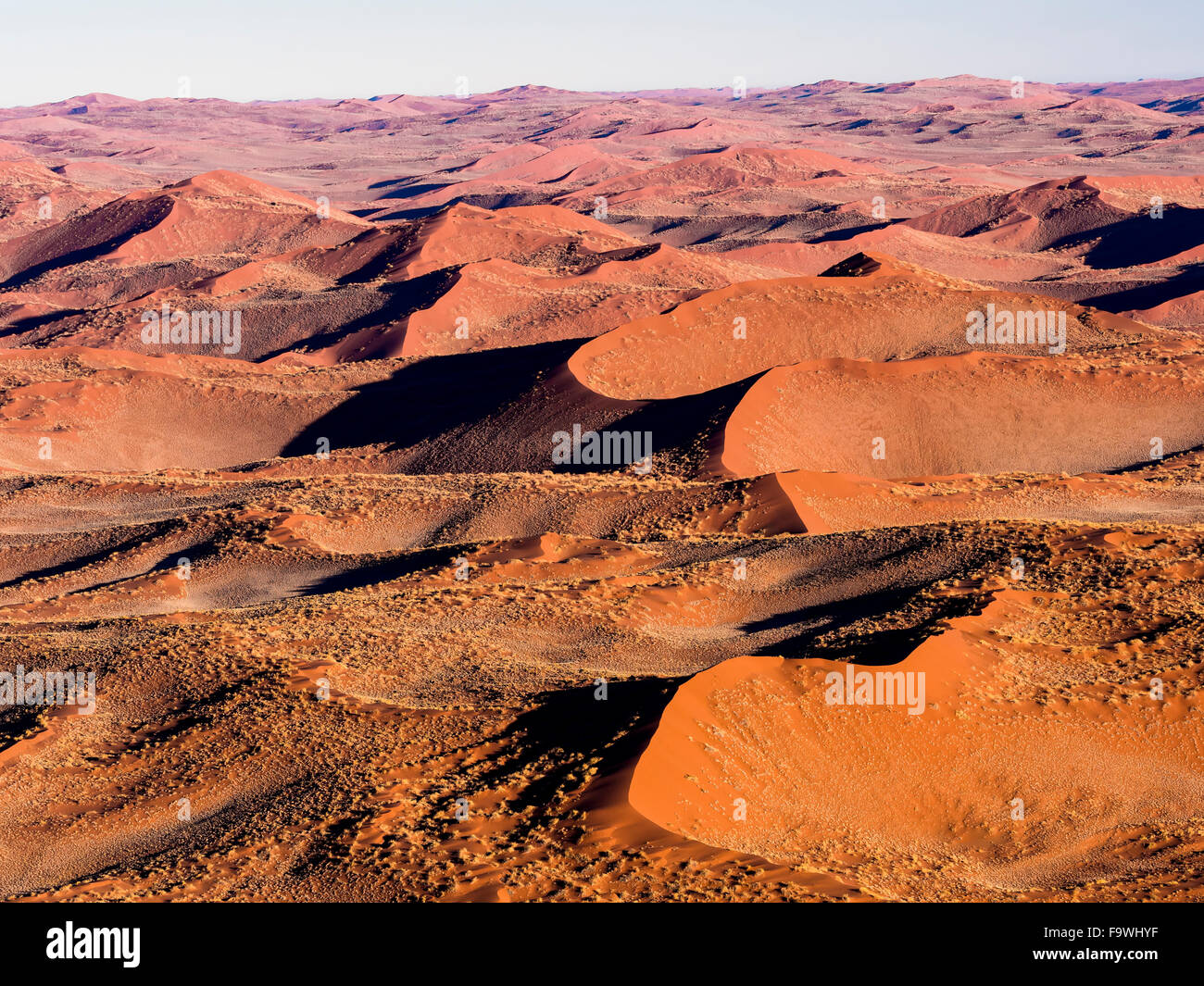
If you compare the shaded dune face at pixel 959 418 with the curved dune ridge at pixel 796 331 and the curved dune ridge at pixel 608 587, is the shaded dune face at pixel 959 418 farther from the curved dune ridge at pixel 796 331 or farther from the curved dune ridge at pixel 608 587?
the curved dune ridge at pixel 796 331

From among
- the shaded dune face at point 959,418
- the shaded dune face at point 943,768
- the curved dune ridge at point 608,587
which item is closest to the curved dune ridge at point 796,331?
the curved dune ridge at point 608,587

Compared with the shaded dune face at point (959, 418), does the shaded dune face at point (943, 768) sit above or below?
below

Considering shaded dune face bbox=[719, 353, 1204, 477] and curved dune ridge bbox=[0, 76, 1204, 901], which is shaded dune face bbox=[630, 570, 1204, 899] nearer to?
curved dune ridge bbox=[0, 76, 1204, 901]

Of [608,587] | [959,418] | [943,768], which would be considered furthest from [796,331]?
[943,768]

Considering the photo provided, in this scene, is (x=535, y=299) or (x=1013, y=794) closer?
(x=1013, y=794)

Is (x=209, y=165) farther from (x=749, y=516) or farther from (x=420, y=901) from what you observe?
(x=420, y=901)

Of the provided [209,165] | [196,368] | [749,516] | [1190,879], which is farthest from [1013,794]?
[209,165]

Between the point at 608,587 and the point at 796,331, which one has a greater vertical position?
the point at 796,331

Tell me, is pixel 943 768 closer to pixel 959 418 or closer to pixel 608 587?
pixel 608 587

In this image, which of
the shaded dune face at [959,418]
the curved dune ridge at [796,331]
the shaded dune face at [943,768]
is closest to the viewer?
the shaded dune face at [943,768]
